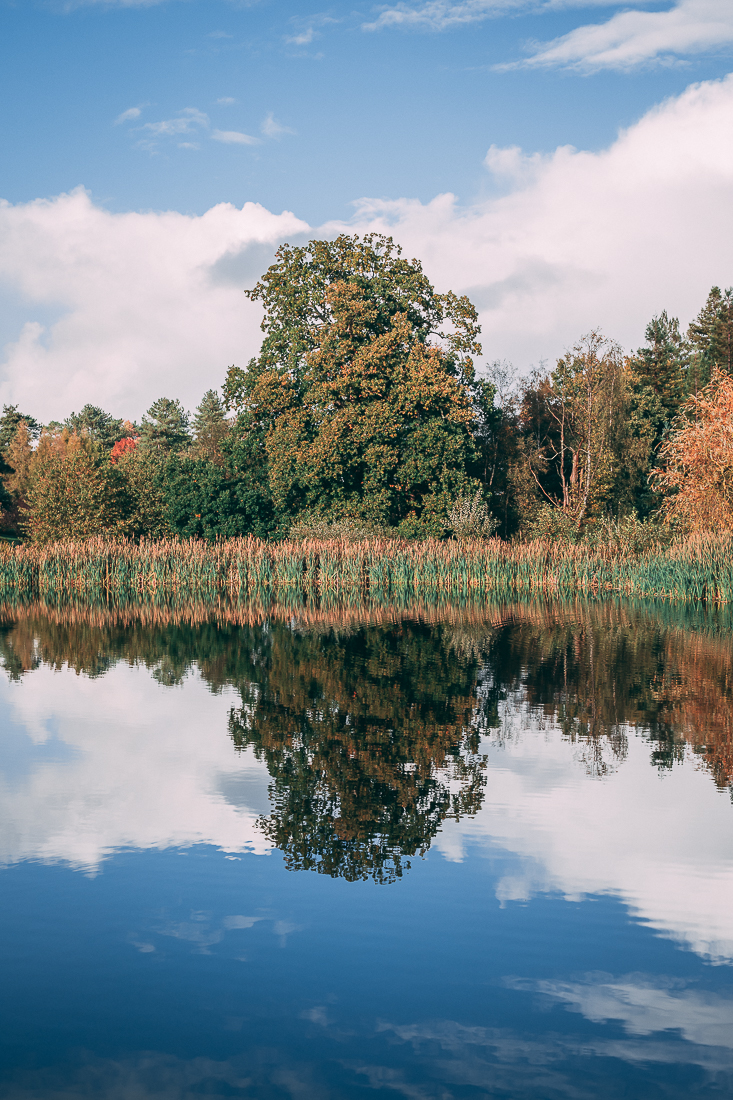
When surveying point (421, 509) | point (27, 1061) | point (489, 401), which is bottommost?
point (27, 1061)

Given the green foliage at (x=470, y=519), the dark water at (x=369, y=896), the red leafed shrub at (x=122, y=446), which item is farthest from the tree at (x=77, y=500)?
the red leafed shrub at (x=122, y=446)

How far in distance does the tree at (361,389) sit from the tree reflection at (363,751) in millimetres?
20280

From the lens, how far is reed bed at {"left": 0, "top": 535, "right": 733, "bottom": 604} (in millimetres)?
28625

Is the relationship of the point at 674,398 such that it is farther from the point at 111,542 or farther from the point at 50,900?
the point at 50,900

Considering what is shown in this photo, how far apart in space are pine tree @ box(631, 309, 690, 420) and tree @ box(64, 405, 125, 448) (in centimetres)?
5013

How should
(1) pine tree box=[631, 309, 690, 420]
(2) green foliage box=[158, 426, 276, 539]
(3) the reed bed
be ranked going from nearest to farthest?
(3) the reed bed, (2) green foliage box=[158, 426, 276, 539], (1) pine tree box=[631, 309, 690, 420]

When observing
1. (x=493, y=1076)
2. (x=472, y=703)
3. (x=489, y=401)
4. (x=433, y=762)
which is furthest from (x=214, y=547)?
(x=493, y=1076)

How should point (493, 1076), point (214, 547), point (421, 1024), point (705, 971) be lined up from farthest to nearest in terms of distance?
point (214, 547)
point (705, 971)
point (421, 1024)
point (493, 1076)

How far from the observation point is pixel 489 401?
41.6 meters

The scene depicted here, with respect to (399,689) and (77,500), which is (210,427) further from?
(399,689)

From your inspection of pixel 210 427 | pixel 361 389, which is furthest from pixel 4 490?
pixel 361 389

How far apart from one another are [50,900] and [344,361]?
3240cm

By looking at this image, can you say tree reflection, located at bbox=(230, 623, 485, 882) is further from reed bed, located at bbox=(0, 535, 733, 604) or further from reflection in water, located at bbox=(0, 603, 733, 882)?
reed bed, located at bbox=(0, 535, 733, 604)

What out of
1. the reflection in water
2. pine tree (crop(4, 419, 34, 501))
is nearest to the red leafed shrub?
pine tree (crop(4, 419, 34, 501))
